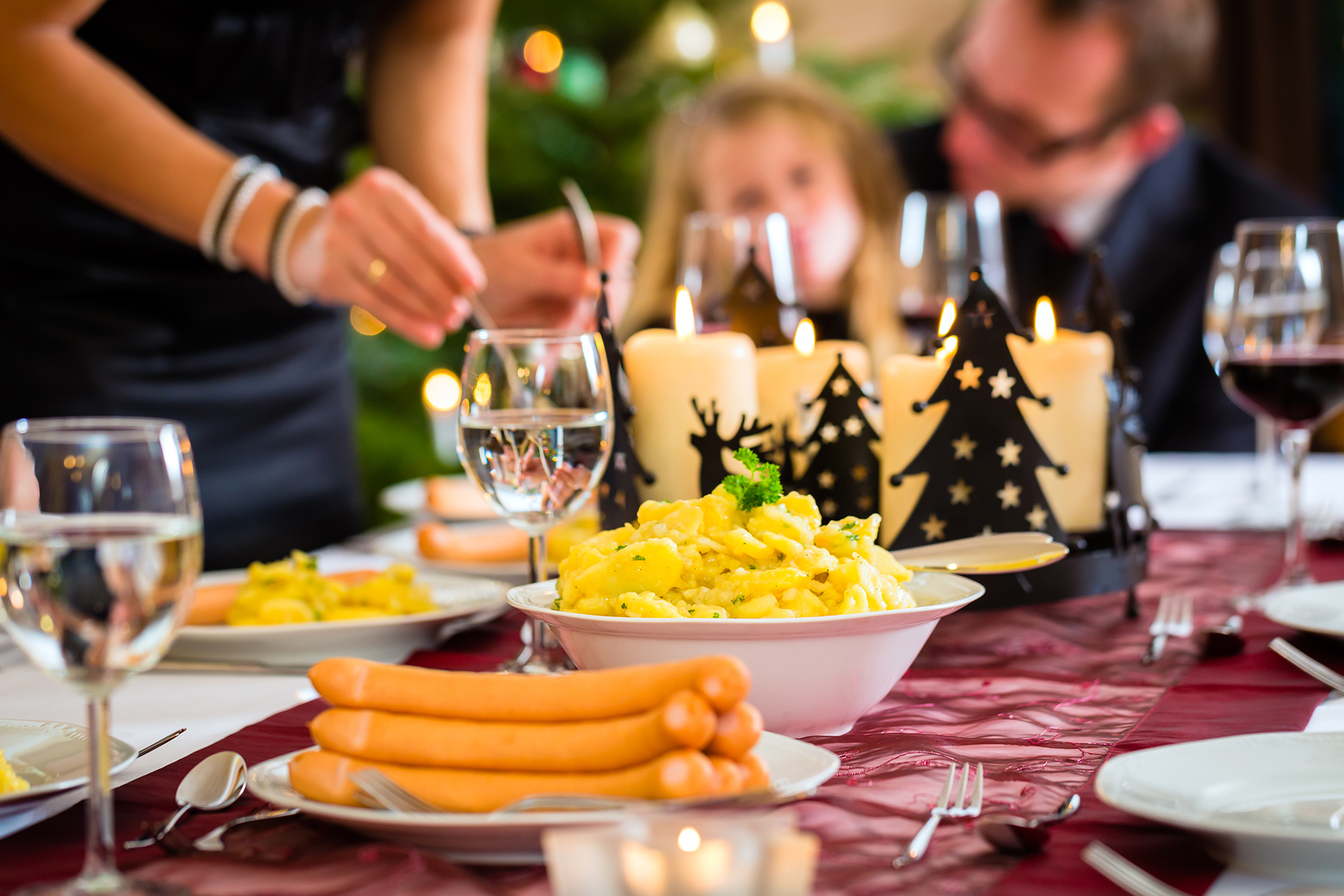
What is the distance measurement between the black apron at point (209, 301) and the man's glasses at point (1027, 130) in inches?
85.6

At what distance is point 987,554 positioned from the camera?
0.95 m

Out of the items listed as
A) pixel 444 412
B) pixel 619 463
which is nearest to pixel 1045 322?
pixel 619 463

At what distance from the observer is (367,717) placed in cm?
64

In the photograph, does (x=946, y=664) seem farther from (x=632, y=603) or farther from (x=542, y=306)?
(x=542, y=306)

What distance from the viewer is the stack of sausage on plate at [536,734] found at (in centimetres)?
59

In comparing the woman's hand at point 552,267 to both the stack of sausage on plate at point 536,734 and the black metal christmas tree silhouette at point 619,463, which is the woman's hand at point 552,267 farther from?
the stack of sausage on plate at point 536,734

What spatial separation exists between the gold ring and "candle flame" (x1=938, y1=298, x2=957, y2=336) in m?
0.67

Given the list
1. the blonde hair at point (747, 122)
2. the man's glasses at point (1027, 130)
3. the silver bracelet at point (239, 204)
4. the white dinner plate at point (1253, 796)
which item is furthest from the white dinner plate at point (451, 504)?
the man's glasses at point (1027, 130)

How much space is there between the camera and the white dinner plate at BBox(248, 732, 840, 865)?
0.58 m

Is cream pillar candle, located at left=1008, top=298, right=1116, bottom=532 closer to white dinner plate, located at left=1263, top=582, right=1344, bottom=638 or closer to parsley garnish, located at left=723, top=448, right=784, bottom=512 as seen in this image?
white dinner plate, located at left=1263, top=582, right=1344, bottom=638

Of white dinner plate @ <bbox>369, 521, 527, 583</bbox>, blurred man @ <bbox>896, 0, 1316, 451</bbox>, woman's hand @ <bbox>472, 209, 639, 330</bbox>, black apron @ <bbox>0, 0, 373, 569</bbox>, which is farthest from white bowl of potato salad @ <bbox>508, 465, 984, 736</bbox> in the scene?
blurred man @ <bbox>896, 0, 1316, 451</bbox>

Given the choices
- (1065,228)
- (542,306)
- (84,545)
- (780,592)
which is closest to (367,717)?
(84,545)

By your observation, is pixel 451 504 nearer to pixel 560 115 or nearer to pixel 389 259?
pixel 389 259

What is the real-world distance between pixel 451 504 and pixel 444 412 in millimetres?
624
